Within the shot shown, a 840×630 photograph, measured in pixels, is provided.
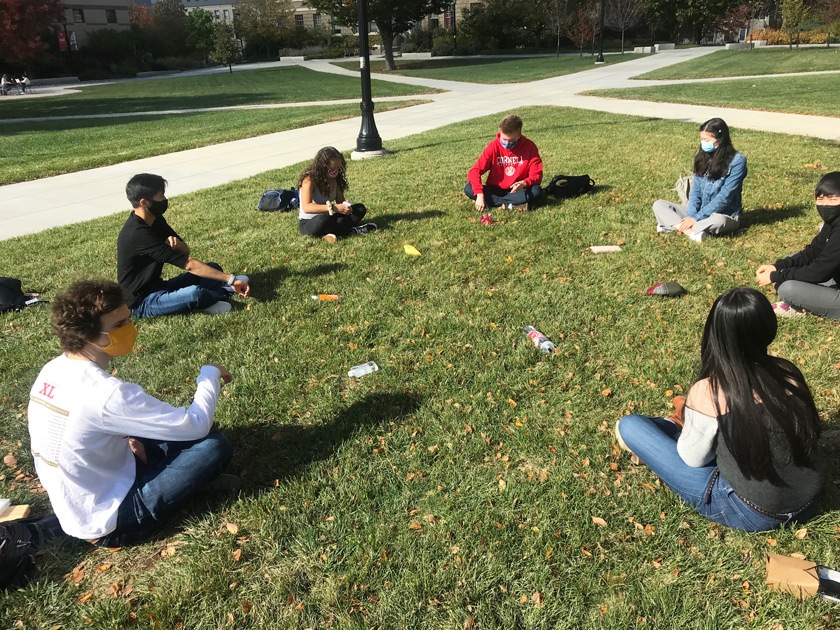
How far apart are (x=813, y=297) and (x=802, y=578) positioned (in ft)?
10.0

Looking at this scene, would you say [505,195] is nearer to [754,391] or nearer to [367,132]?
[367,132]

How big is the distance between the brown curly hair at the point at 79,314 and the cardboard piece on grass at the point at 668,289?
14.8 ft

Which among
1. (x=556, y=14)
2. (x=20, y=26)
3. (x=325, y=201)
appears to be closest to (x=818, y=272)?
(x=325, y=201)

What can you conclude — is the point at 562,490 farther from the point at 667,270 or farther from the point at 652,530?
the point at 667,270

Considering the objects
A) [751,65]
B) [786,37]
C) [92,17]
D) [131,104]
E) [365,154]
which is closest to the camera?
[365,154]

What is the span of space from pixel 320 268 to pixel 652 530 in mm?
4485

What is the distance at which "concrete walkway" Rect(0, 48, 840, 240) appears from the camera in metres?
10.1

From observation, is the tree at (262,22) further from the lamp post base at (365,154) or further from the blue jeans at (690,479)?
the blue jeans at (690,479)

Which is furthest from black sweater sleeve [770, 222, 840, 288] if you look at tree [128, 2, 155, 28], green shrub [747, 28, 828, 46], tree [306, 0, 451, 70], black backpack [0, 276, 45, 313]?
tree [128, 2, 155, 28]

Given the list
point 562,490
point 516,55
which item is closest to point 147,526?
point 562,490

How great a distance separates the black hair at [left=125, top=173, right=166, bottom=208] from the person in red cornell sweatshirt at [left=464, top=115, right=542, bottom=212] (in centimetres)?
420

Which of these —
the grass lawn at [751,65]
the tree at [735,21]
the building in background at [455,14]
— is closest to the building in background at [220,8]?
the building in background at [455,14]

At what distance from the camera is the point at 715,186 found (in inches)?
271

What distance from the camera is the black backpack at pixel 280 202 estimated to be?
895cm
